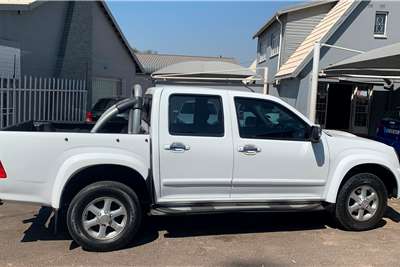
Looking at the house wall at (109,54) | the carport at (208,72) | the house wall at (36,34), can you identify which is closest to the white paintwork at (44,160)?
the house wall at (36,34)

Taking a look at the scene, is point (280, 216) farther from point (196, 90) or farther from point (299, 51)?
point (299, 51)

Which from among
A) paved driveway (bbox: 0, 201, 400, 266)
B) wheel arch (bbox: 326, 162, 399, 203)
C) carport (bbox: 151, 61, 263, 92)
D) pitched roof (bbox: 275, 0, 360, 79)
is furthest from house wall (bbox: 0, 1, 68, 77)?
wheel arch (bbox: 326, 162, 399, 203)

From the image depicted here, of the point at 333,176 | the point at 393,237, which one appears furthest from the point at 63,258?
the point at 393,237

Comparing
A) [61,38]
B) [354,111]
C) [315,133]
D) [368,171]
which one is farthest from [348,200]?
[354,111]

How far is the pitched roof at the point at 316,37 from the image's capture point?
58.7 feet

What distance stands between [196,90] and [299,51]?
15.6m

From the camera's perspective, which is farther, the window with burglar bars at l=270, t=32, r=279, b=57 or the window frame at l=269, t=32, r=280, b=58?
the window with burglar bars at l=270, t=32, r=279, b=57

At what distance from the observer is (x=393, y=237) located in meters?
6.11

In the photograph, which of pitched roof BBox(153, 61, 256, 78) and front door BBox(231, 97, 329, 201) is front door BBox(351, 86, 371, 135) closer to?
pitched roof BBox(153, 61, 256, 78)

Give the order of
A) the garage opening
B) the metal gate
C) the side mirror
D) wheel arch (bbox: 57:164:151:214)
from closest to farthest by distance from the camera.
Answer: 1. wheel arch (bbox: 57:164:151:214)
2. the side mirror
3. the metal gate
4. the garage opening

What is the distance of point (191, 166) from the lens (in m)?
5.56

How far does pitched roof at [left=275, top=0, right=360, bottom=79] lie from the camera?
17906mm

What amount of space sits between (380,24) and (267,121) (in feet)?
50.1

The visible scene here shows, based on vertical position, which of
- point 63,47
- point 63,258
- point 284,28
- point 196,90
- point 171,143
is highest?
point 284,28
